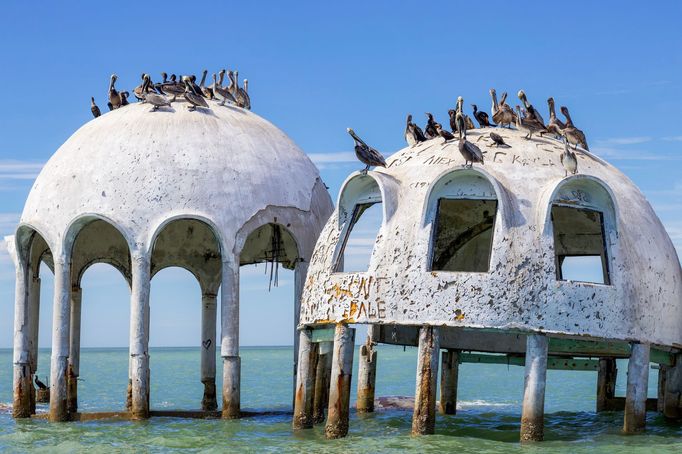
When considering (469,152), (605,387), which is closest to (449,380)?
(605,387)

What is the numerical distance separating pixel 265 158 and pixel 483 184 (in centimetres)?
888

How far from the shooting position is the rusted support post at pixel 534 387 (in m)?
26.3

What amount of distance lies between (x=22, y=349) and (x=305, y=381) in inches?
359

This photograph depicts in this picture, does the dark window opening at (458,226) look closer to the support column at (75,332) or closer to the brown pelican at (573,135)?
the brown pelican at (573,135)

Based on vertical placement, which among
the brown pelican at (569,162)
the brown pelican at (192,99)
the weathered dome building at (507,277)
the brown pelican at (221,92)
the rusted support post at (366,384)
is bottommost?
the rusted support post at (366,384)

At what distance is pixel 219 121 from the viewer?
35.3 metres

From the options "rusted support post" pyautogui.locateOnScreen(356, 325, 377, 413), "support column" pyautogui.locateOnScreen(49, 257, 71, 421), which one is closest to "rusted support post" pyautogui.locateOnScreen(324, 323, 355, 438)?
"rusted support post" pyautogui.locateOnScreen(356, 325, 377, 413)

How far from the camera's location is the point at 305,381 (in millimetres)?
30000

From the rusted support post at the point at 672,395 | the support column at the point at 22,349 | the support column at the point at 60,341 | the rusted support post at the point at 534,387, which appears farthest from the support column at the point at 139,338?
the rusted support post at the point at 672,395

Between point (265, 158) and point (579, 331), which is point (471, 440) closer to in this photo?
point (579, 331)

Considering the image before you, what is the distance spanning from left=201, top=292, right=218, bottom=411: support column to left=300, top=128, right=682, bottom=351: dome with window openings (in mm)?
10131

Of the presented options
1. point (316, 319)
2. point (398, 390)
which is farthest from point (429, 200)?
Answer: point (398, 390)

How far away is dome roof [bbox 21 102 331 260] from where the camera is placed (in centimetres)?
3312

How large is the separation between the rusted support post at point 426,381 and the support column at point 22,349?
12.7 meters
